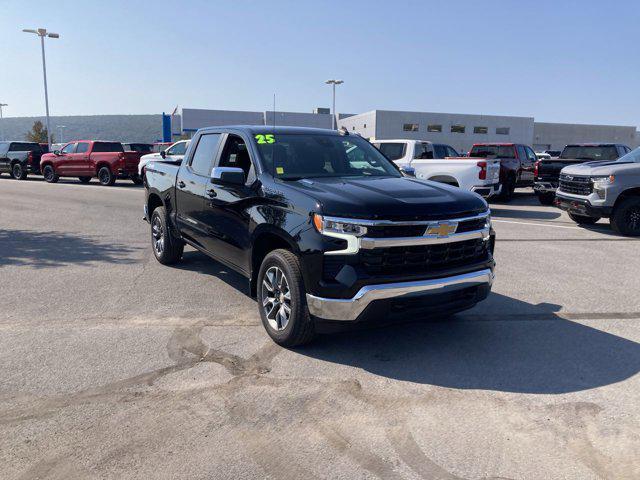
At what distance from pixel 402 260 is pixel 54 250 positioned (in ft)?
22.0

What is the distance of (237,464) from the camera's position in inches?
113

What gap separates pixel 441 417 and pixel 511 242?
7118 mm

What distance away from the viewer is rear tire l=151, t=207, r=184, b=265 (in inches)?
284

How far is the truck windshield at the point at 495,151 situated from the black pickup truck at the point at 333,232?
14.4 metres

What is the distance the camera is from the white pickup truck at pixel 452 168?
13.6 m

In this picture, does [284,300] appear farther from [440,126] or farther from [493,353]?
[440,126]

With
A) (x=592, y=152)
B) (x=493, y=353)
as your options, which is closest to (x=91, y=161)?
(x=592, y=152)

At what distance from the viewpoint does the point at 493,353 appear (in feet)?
14.5

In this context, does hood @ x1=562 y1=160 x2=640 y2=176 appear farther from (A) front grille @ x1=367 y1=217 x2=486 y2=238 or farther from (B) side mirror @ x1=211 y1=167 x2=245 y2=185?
(B) side mirror @ x1=211 y1=167 x2=245 y2=185

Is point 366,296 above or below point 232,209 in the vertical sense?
below

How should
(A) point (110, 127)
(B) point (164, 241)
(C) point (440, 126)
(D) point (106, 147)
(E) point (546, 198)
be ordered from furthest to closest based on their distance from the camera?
(A) point (110, 127), (C) point (440, 126), (D) point (106, 147), (E) point (546, 198), (B) point (164, 241)

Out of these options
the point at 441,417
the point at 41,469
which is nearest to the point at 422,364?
the point at 441,417

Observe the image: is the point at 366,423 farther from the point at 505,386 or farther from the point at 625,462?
the point at 625,462

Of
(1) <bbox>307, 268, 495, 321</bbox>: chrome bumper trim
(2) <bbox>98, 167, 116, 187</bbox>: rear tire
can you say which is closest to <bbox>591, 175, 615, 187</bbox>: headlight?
(1) <bbox>307, 268, 495, 321</bbox>: chrome bumper trim
